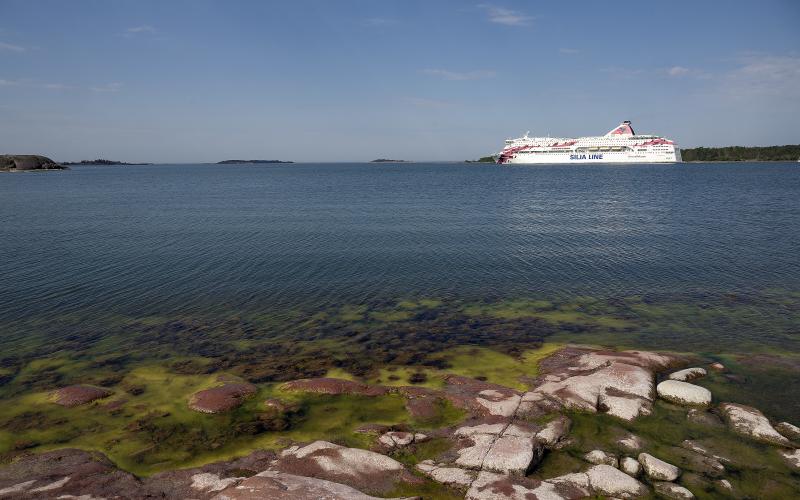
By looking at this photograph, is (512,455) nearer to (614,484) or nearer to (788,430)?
(614,484)

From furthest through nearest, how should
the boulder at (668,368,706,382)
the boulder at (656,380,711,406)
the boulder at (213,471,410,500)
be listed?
1. the boulder at (668,368,706,382)
2. the boulder at (656,380,711,406)
3. the boulder at (213,471,410,500)

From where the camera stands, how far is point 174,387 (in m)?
16.5

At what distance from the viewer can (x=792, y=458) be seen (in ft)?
39.5

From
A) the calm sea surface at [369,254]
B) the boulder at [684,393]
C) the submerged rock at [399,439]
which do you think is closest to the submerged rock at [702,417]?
the boulder at [684,393]

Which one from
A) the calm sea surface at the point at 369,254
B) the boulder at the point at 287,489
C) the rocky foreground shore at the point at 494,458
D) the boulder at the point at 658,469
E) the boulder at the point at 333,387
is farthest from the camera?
the calm sea surface at the point at 369,254

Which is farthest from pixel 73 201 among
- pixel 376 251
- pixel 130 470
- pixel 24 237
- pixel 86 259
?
pixel 130 470

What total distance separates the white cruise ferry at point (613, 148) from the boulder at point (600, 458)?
193m

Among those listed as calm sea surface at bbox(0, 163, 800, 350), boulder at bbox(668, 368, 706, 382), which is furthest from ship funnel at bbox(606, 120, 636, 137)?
boulder at bbox(668, 368, 706, 382)

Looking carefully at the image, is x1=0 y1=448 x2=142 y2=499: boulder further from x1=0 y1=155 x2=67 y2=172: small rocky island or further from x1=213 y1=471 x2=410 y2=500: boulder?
x1=0 y1=155 x2=67 y2=172: small rocky island

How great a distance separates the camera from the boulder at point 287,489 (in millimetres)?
10000

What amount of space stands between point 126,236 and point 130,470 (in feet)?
121

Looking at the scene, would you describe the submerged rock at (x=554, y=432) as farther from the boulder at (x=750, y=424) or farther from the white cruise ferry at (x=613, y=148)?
the white cruise ferry at (x=613, y=148)

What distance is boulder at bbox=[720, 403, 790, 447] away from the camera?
12867 mm

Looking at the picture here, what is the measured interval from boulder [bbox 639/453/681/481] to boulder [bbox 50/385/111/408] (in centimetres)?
1611
